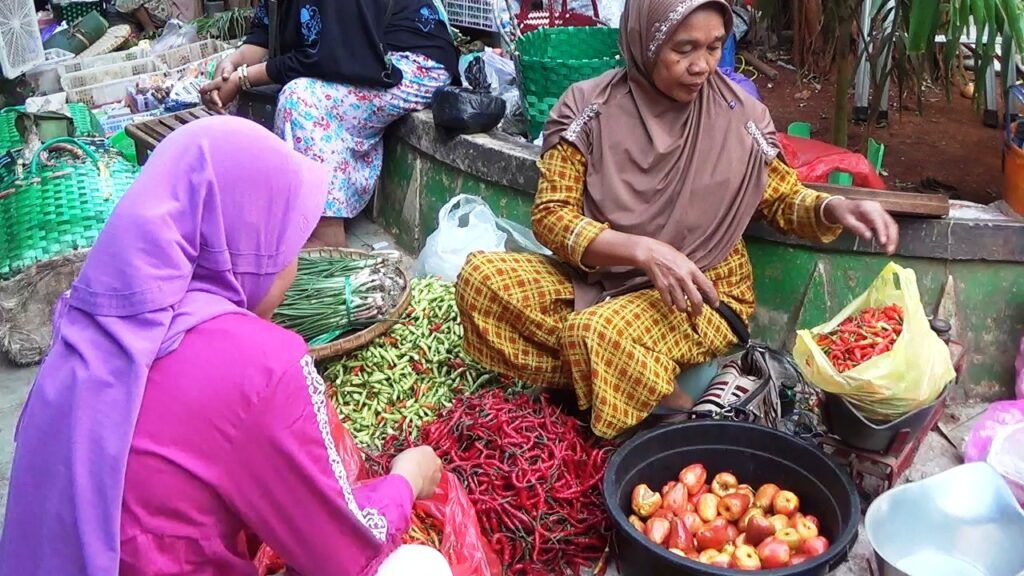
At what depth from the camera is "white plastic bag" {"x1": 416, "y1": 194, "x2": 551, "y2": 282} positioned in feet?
12.2

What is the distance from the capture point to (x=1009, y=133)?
3.14m

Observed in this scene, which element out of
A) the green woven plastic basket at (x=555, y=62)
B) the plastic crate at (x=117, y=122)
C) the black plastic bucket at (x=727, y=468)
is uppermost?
the green woven plastic basket at (x=555, y=62)

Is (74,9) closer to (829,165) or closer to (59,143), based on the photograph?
(59,143)

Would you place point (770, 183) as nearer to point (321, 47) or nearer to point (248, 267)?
point (248, 267)

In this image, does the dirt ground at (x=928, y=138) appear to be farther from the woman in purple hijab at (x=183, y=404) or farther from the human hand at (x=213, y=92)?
the woman in purple hijab at (x=183, y=404)

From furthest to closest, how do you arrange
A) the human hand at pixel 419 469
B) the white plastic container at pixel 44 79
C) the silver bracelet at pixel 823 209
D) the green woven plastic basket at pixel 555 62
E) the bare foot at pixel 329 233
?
the white plastic container at pixel 44 79, the bare foot at pixel 329 233, the green woven plastic basket at pixel 555 62, the silver bracelet at pixel 823 209, the human hand at pixel 419 469

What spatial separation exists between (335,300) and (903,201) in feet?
6.19

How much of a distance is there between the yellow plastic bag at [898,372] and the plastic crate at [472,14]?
325cm

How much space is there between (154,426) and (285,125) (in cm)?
283

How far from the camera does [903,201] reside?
9.81 feet

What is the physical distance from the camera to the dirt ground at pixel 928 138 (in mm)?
3850

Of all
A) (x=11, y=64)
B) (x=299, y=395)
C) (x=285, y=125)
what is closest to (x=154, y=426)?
(x=299, y=395)

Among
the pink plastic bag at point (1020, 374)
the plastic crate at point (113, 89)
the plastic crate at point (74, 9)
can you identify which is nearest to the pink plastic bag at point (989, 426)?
the pink plastic bag at point (1020, 374)

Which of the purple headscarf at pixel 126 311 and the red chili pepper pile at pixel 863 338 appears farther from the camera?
the red chili pepper pile at pixel 863 338
